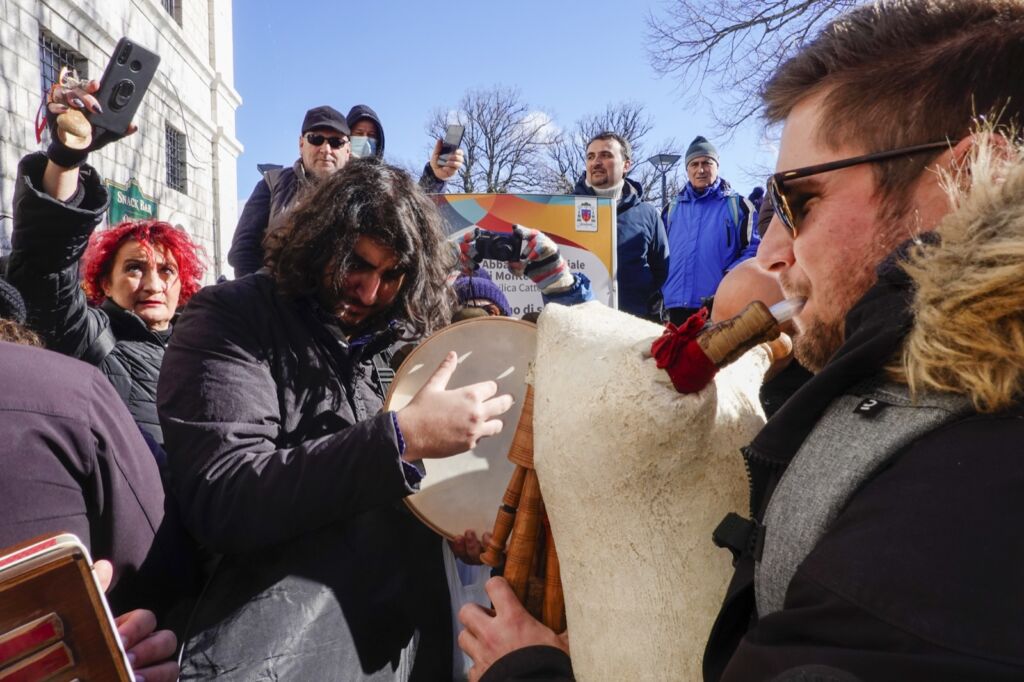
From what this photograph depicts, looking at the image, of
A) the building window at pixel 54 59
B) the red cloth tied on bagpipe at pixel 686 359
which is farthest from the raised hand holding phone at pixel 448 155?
the building window at pixel 54 59

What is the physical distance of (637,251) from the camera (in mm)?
5145

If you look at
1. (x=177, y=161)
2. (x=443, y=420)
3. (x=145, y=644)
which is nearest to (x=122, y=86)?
(x=443, y=420)

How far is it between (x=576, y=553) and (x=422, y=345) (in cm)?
71

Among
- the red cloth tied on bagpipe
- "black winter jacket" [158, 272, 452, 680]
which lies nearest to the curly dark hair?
"black winter jacket" [158, 272, 452, 680]

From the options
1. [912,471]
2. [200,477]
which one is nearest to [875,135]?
[912,471]

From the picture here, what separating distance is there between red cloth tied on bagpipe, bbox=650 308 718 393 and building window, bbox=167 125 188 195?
13432 millimetres

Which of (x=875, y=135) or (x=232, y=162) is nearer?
(x=875, y=135)

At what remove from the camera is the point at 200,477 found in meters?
1.40

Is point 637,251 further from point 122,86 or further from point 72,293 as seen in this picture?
point 72,293

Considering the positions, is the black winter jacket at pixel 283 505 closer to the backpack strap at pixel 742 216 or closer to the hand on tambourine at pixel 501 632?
the hand on tambourine at pixel 501 632

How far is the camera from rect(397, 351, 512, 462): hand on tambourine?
1.42m

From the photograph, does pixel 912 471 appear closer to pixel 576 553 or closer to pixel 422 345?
pixel 576 553

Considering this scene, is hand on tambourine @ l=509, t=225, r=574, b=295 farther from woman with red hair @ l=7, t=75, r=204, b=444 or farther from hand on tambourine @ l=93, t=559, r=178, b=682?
hand on tambourine @ l=93, t=559, r=178, b=682

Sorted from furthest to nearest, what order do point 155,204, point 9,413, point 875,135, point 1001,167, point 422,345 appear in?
1. point 155,204
2. point 422,345
3. point 9,413
4. point 875,135
5. point 1001,167
